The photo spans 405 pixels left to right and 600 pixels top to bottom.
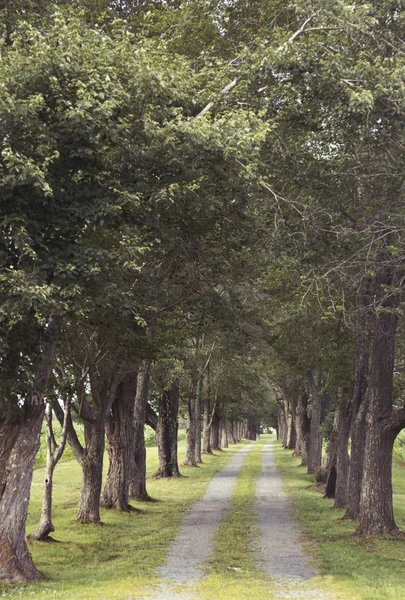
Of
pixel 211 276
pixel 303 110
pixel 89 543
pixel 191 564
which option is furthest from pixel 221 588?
pixel 303 110

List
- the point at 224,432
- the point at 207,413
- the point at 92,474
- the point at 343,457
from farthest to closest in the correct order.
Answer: the point at 224,432, the point at 207,413, the point at 343,457, the point at 92,474

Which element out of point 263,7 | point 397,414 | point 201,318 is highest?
point 263,7

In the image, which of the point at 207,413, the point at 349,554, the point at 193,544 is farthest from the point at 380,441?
the point at 207,413

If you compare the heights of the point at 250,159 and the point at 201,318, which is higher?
the point at 250,159

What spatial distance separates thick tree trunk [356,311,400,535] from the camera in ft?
57.3

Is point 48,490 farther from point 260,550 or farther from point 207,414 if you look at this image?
point 207,414

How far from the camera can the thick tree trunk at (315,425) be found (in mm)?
34844

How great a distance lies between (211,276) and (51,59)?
22.6ft

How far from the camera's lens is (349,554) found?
1504cm

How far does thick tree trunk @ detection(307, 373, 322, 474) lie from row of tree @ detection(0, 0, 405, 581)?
15.0 metres

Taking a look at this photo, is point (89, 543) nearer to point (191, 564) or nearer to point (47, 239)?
point (191, 564)

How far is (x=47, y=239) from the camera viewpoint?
11.6 meters

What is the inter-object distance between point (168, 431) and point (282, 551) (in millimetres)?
18738

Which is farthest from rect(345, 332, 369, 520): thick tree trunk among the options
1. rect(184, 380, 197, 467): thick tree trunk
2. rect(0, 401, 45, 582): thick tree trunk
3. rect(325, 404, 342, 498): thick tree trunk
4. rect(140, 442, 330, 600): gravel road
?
rect(184, 380, 197, 467): thick tree trunk
